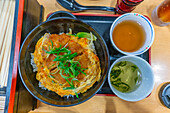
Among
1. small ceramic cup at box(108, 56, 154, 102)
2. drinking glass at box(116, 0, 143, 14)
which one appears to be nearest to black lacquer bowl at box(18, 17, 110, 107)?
small ceramic cup at box(108, 56, 154, 102)

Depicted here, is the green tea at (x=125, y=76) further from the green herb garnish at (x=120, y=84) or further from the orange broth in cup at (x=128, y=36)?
the orange broth in cup at (x=128, y=36)

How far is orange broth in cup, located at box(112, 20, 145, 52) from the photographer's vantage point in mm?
1312

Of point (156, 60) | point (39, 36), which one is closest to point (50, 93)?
point (39, 36)

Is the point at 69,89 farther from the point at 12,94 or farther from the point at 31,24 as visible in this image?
the point at 31,24

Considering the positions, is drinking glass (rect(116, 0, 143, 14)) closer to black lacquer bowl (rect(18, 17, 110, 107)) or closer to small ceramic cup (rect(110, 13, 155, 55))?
small ceramic cup (rect(110, 13, 155, 55))

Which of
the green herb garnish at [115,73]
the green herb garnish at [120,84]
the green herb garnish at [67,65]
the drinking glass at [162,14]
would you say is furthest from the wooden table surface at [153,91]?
the green herb garnish at [67,65]

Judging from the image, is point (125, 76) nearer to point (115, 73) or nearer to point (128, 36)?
point (115, 73)

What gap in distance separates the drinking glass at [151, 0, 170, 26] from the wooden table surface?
7 cm

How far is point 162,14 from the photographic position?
1.40m

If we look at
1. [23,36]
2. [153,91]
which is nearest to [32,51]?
[23,36]

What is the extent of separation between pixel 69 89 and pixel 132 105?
0.78m

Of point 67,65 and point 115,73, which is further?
point 115,73

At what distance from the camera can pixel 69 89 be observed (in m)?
1.19

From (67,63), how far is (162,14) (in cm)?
Answer: 122
